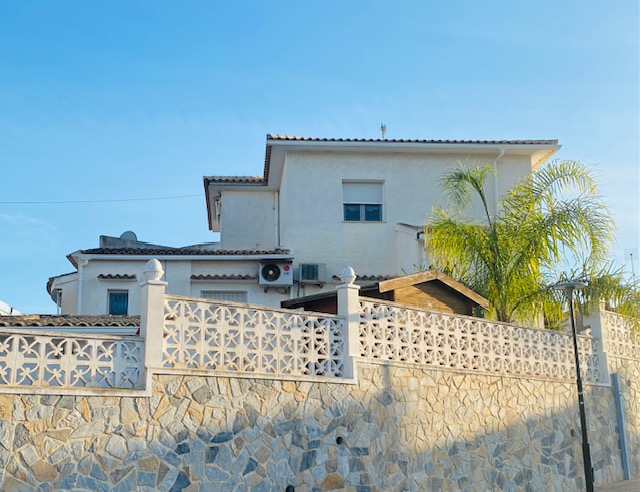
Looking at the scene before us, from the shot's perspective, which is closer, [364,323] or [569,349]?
[364,323]

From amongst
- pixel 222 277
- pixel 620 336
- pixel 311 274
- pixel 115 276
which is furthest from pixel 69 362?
pixel 620 336

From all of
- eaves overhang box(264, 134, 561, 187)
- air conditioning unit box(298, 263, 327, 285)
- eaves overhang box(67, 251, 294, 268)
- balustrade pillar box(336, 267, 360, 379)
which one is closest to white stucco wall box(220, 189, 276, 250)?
eaves overhang box(264, 134, 561, 187)

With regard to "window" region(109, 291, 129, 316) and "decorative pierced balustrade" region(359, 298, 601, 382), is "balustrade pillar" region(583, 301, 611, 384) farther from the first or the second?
"window" region(109, 291, 129, 316)

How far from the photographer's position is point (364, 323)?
13078 millimetres

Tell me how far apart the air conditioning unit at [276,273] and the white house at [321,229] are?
0.02 metres

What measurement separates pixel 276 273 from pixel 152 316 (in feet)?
30.9

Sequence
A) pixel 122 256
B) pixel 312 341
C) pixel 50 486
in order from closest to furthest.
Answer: pixel 50 486 < pixel 312 341 < pixel 122 256

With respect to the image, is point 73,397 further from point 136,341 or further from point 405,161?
A: point 405,161

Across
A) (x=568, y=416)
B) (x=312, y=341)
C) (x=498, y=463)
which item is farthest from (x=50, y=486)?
(x=568, y=416)

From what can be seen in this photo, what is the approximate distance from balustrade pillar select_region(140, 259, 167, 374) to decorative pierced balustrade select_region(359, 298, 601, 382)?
346 cm

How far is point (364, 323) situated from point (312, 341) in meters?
1.09

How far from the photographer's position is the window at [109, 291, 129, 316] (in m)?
19.9

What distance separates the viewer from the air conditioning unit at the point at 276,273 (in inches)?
787

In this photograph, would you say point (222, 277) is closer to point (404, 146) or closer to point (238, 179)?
point (238, 179)
